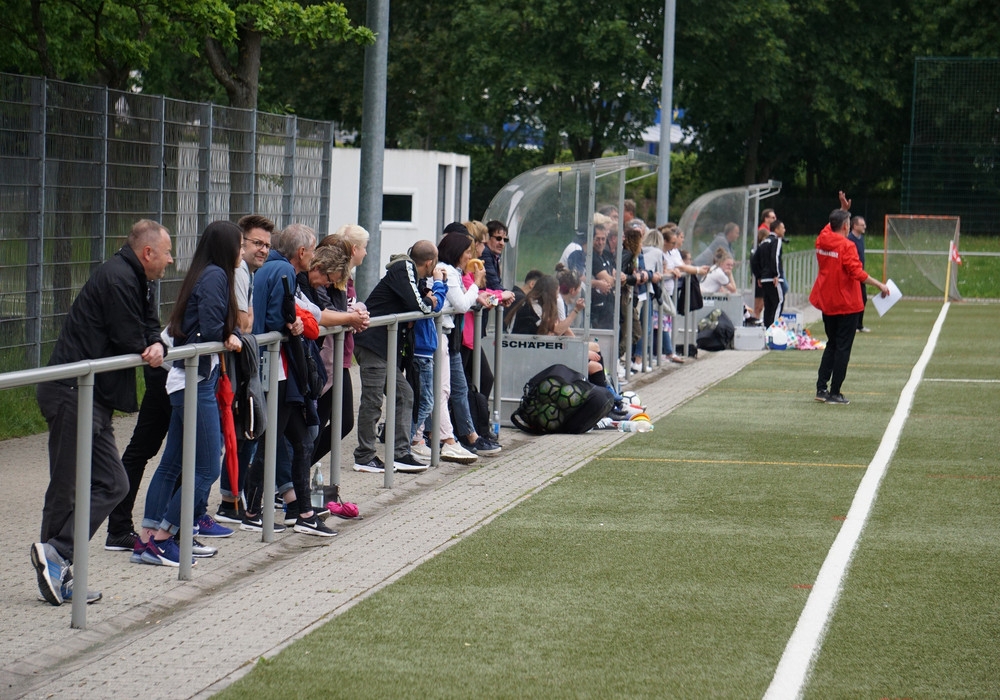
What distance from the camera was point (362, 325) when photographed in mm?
8414

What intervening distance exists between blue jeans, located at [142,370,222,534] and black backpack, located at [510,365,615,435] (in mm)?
5175

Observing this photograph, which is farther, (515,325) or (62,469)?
(515,325)

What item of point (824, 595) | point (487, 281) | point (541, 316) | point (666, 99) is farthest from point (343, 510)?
point (666, 99)

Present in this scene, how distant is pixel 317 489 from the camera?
326 inches

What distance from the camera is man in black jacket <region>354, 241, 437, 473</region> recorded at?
9609mm

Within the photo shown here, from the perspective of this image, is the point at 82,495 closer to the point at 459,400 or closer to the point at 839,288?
the point at 459,400

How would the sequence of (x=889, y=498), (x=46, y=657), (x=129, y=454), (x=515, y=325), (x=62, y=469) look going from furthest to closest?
1. (x=515, y=325)
2. (x=889, y=498)
3. (x=129, y=454)
4. (x=62, y=469)
5. (x=46, y=657)

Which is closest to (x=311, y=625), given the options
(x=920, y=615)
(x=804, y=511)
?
(x=920, y=615)

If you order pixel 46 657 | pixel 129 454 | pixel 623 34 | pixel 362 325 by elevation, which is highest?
pixel 623 34

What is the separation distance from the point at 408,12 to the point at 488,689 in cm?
4739

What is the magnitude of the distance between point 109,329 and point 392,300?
337 cm

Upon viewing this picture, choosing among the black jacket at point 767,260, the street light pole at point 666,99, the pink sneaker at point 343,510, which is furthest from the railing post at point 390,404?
the street light pole at point 666,99

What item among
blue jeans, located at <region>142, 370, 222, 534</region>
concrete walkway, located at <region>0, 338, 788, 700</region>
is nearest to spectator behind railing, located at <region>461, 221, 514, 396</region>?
concrete walkway, located at <region>0, 338, 788, 700</region>

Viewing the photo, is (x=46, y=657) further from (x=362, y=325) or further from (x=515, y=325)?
(x=515, y=325)
